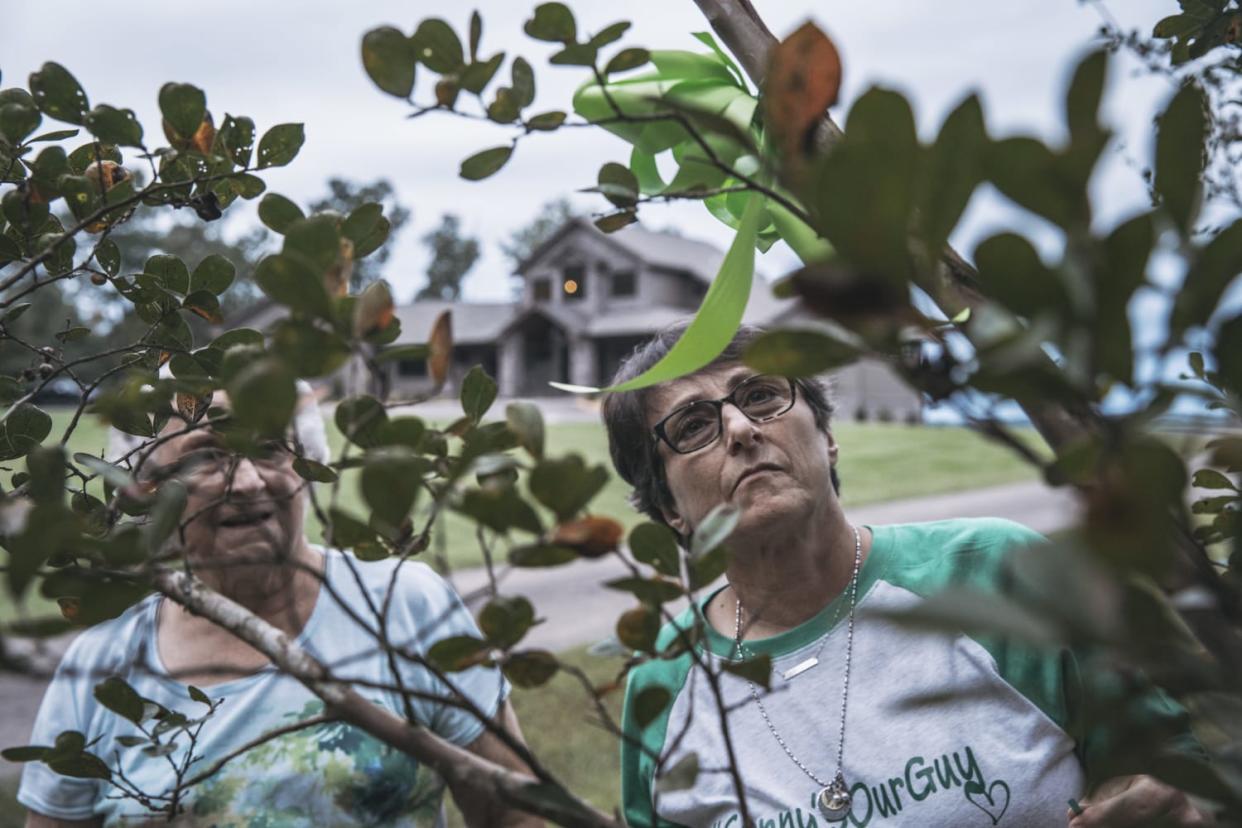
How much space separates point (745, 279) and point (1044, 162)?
538mm

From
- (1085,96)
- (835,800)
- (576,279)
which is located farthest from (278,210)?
(576,279)

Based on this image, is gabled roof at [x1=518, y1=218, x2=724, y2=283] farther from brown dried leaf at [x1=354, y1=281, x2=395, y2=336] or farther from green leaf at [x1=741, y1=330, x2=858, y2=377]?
green leaf at [x1=741, y1=330, x2=858, y2=377]

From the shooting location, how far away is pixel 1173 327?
43cm

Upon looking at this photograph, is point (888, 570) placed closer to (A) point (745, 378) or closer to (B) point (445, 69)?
(A) point (745, 378)

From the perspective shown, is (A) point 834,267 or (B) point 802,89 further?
(B) point 802,89

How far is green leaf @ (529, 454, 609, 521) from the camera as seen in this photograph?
57cm

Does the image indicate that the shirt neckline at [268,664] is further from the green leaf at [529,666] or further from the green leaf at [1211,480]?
the green leaf at [1211,480]

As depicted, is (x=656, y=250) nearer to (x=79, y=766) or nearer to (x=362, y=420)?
(x=79, y=766)

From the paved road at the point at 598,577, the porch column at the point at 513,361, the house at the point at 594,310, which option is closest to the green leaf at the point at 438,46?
the paved road at the point at 598,577

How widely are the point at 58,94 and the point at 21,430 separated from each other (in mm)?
364

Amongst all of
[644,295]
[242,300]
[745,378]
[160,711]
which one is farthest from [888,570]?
[242,300]

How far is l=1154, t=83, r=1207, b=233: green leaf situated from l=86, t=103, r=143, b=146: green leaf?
86 centimetres

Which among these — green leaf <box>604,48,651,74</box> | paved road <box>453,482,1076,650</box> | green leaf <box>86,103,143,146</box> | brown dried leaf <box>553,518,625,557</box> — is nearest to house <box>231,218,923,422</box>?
paved road <box>453,482,1076,650</box>

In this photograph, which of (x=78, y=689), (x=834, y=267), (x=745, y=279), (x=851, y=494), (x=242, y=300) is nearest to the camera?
(x=834, y=267)
